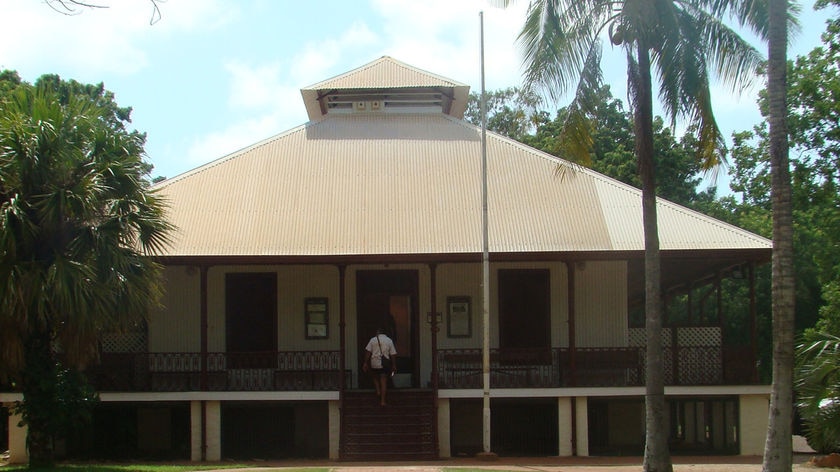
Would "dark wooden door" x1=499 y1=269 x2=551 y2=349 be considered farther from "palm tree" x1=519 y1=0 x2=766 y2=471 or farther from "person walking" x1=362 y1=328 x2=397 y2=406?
"palm tree" x1=519 y1=0 x2=766 y2=471

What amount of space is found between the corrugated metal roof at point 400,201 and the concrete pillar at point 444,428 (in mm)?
3224

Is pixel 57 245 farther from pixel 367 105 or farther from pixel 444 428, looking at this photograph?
pixel 367 105

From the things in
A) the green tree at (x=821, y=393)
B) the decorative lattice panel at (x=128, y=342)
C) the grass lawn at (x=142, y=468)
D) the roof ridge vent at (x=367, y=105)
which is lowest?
the grass lawn at (x=142, y=468)

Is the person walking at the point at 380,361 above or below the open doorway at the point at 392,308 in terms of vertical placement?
below

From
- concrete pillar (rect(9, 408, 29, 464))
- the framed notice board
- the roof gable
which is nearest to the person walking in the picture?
the framed notice board

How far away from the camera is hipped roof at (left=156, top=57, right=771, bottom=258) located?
917 inches

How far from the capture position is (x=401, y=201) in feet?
83.0

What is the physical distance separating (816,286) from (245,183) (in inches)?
1080

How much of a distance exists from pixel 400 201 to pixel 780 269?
1170 centimetres

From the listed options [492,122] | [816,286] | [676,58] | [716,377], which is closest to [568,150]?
[676,58]

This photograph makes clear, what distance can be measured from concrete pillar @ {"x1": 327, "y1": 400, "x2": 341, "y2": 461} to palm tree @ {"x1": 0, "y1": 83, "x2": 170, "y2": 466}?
524 centimetres

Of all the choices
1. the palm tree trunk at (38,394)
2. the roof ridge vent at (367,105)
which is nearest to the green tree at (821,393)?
the palm tree trunk at (38,394)

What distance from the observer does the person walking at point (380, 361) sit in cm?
2261

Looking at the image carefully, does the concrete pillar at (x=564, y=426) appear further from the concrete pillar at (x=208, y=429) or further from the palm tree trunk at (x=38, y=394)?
the palm tree trunk at (x=38, y=394)
